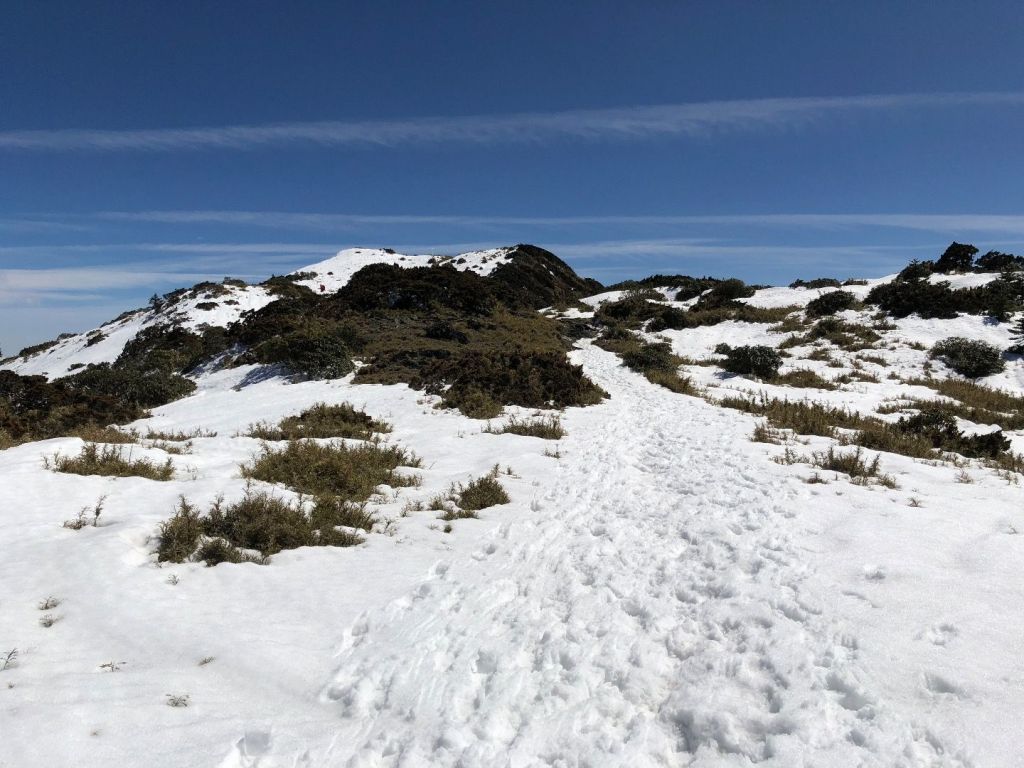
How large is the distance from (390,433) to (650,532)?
23.7 feet

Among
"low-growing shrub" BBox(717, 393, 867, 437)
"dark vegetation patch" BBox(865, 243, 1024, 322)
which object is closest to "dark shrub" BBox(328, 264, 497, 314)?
"low-growing shrub" BBox(717, 393, 867, 437)

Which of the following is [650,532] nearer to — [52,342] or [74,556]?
[74,556]

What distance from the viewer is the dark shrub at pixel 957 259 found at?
1287 inches

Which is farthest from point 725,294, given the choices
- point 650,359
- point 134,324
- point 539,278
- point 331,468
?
point 134,324

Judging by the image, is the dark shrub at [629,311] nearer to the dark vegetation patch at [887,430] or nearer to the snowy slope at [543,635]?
the dark vegetation patch at [887,430]

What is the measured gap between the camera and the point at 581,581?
15.8 ft

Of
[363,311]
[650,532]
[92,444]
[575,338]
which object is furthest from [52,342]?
[650,532]

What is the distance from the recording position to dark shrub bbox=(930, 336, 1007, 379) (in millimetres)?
18469

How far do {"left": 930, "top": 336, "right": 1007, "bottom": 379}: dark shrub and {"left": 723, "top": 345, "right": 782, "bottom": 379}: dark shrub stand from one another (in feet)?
21.1

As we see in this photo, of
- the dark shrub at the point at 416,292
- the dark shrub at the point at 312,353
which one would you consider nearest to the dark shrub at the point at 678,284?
the dark shrub at the point at 416,292

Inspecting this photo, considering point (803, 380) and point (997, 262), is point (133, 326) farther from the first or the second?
point (997, 262)

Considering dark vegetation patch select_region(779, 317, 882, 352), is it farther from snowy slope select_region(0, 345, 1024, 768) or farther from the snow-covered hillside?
snowy slope select_region(0, 345, 1024, 768)

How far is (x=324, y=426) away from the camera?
11.1m

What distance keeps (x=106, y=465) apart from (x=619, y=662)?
7747 millimetres
